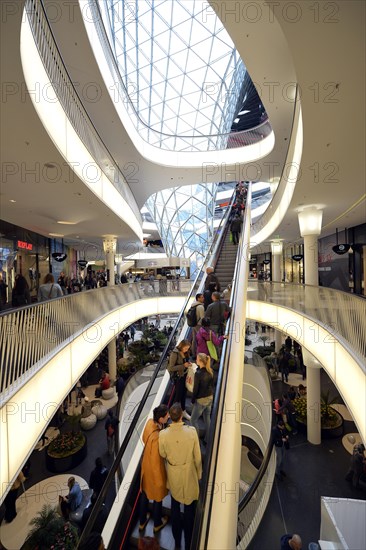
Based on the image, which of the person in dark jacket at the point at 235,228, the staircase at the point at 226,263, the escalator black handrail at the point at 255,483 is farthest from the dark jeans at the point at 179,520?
the person in dark jacket at the point at 235,228

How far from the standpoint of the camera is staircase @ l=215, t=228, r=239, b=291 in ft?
42.2

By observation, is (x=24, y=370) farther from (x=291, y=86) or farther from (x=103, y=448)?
(x=291, y=86)

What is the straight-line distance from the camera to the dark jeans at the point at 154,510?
4.08 metres

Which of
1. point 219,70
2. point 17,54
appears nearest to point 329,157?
point 17,54

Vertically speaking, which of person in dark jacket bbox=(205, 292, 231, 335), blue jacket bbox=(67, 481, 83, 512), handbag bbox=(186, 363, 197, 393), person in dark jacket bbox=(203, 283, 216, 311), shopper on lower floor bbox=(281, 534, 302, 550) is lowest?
blue jacket bbox=(67, 481, 83, 512)

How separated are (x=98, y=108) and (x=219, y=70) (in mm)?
21392

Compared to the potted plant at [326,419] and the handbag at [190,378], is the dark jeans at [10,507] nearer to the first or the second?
the handbag at [190,378]

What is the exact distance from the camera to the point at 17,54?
3916 mm

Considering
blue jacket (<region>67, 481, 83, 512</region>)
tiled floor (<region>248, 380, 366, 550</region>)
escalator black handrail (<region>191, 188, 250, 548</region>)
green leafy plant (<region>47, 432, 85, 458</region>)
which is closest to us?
escalator black handrail (<region>191, 188, 250, 548</region>)

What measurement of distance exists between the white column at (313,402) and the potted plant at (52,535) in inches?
427

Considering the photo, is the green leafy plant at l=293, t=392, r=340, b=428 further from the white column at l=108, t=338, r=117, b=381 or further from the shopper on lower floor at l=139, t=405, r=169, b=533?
the shopper on lower floor at l=139, t=405, r=169, b=533

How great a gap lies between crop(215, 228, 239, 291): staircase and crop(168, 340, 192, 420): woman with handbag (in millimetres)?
6418

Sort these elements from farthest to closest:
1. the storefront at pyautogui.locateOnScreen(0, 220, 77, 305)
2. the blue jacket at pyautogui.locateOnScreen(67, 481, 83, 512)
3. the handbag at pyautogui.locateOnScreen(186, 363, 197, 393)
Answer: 1. the storefront at pyautogui.locateOnScreen(0, 220, 77, 305)
2. the blue jacket at pyautogui.locateOnScreen(67, 481, 83, 512)
3. the handbag at pyautogui.locateOnScreen(186, 363, 197, 393)

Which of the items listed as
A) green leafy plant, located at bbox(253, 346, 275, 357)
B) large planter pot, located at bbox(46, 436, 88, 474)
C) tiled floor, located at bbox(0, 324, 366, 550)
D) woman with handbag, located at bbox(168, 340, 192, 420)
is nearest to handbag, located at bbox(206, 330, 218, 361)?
woman with handbag, located at bbox(168, 340, 192, 420)
